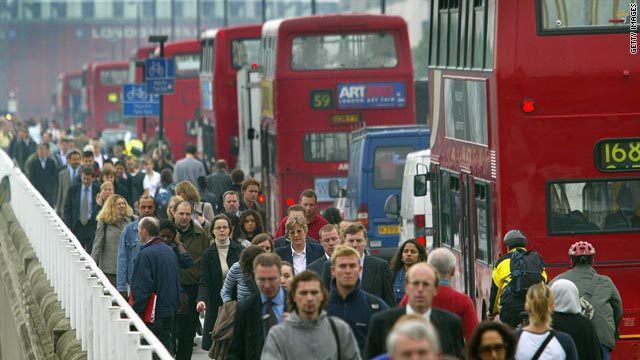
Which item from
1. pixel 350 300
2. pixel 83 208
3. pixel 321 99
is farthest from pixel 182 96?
pixel 350 300

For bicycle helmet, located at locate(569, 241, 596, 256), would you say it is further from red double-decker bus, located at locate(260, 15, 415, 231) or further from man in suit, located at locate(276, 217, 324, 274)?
red double-decker bus, located at locate(260, 15, 415, 231)

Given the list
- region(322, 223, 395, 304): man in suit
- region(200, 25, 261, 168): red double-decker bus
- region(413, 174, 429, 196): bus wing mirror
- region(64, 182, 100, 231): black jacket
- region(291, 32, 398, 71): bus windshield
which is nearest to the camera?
region(322, 223, 395, 304): man in suit

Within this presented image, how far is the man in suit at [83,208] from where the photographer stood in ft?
75.6

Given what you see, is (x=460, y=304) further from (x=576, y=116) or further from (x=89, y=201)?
(x=89, y=201)

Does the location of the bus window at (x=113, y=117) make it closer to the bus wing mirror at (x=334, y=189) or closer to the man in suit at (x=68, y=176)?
the man in suit at (x=68, y=176)

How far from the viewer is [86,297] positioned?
1329 centimetres

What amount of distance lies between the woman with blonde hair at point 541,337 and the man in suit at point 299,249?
15.3ft

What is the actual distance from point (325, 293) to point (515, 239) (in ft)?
15.7

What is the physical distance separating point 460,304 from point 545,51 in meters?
4.97

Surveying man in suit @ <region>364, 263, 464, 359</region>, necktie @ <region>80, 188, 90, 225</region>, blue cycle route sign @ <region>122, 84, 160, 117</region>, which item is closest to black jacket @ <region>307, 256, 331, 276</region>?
man in suit @ <region>364, 263, 464, 359</region>

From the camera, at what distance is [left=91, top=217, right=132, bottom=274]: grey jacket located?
17828mm

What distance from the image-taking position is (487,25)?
1553cm

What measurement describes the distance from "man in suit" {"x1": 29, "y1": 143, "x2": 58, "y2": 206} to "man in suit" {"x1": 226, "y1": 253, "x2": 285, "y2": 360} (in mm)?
22231

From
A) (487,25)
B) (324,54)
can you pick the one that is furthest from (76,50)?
(487,25)
